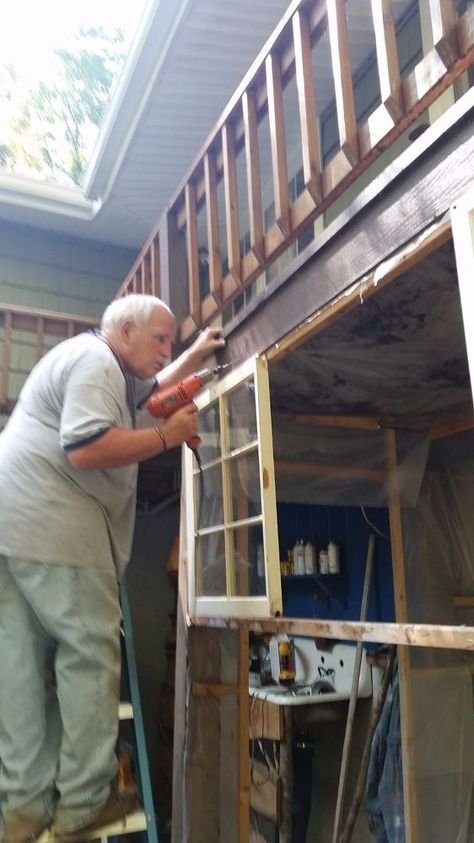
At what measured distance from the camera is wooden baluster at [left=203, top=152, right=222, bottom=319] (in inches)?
84.4

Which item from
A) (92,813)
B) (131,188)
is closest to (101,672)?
(92,813)

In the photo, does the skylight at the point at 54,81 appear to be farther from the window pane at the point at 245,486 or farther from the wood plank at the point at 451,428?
the window pane at the point at 245,486

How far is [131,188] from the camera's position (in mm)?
4633

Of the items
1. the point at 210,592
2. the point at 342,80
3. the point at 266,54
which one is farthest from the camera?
the point at 210,592

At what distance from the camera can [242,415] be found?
6.89 feet

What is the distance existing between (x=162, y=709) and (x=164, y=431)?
313cm

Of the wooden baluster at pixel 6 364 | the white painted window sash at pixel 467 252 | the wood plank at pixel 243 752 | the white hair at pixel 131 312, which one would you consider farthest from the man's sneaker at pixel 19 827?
the wooden baluster at pixel 6 364

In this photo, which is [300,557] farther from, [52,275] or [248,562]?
[52,275]

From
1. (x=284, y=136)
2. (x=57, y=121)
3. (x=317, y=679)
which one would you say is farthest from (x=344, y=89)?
(x=57, y=121)

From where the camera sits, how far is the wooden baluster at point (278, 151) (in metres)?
1.69

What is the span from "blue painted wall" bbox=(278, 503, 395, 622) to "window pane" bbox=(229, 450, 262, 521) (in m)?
1.55

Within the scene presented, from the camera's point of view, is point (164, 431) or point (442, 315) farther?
point (442, 315)

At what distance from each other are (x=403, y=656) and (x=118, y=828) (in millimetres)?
1526

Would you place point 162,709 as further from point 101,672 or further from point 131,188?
point 131,188
